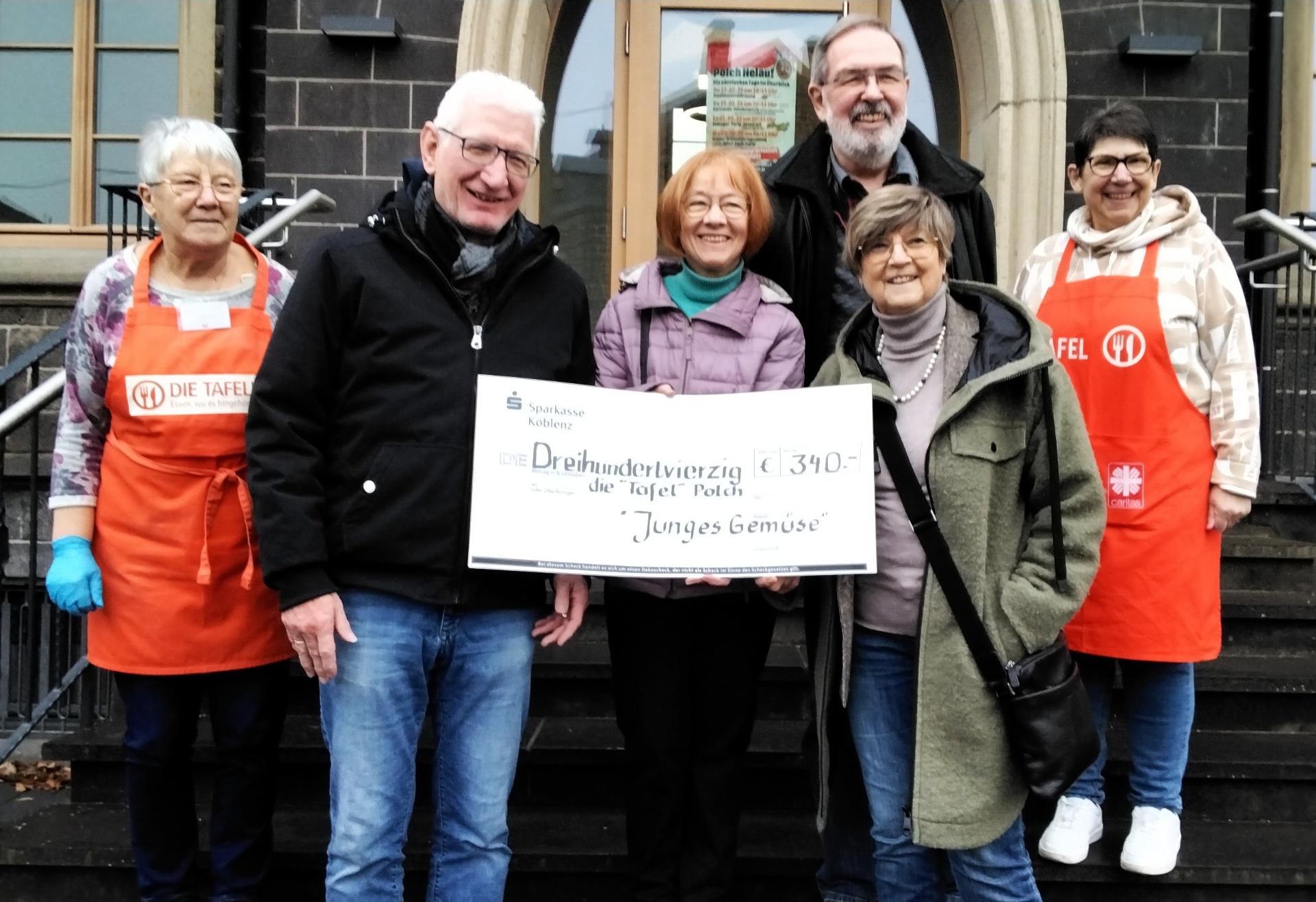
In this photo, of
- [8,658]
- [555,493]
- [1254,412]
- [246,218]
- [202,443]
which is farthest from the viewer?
[8,658]

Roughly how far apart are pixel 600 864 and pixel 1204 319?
82.7 inches

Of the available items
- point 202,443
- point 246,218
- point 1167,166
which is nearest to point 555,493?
point 202,443

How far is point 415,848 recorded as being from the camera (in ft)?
10.0

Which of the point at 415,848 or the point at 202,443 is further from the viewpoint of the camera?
the point at 415,848

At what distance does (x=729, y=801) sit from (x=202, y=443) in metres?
1.41

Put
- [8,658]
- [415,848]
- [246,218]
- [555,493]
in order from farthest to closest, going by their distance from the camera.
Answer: [8,658]
[246,218]
[415,848]
[555,493]

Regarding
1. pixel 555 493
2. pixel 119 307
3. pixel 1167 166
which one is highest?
pixel 1167 166

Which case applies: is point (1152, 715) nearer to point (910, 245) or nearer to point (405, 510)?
point (910, 245)

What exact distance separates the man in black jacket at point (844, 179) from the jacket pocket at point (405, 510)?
1.00 m

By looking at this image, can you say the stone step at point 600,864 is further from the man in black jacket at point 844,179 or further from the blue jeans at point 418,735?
the man in black jacket at point 844,179

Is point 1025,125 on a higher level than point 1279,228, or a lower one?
higher

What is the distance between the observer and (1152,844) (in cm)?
285

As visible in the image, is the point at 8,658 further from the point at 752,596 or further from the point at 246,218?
the point at 752,596

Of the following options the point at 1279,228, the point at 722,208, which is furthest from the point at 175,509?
the point at 1279,228
